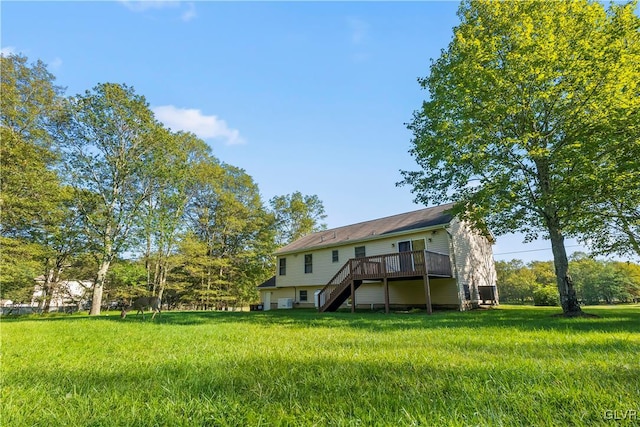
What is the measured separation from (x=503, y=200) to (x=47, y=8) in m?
14.3

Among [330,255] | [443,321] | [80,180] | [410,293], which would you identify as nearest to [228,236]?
[330,255]

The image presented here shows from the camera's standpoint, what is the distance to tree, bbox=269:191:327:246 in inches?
1441

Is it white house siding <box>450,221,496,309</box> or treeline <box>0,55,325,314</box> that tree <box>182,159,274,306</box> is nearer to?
treeline <box>0,55,325,314</box>

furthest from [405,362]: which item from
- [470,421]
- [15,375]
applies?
[15,375]

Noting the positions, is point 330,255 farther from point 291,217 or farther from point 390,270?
point 291,217

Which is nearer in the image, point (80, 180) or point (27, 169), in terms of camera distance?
point (27, 169)

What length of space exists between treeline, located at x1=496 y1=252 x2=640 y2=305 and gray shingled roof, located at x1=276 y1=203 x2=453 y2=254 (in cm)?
2509

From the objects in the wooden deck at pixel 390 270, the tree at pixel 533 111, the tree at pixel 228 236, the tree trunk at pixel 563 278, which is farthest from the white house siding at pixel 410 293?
the tree at pixel 228 236

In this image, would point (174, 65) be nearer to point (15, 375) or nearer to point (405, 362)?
point (15, 375)

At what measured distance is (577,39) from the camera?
10484 millimetres

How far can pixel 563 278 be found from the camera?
1070 centimetres

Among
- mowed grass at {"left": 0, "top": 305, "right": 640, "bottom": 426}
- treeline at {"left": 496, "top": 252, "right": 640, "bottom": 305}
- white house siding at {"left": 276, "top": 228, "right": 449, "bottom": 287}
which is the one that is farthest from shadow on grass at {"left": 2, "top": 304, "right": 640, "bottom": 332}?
treeline at {"left": 496, "top": 252, "right": 640, "bottom": 305}

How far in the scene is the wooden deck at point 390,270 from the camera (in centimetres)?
1411

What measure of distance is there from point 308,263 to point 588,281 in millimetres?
50345
